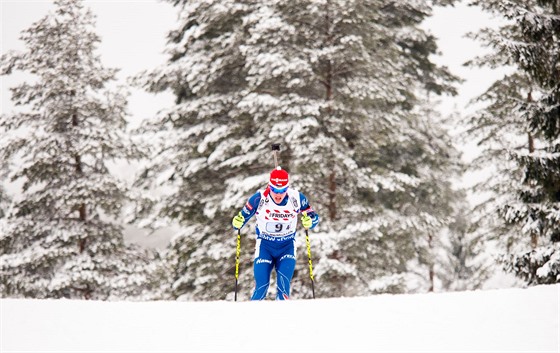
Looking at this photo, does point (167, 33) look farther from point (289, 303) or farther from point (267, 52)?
point (289, 303)

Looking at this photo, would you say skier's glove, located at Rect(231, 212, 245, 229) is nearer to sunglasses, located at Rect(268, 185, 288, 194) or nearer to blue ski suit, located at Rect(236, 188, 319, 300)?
blue ski suit, located at Rect(236, 188, 319, 300)

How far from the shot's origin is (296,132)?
35.3 ft

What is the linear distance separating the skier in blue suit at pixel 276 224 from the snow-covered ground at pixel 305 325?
2010 mm

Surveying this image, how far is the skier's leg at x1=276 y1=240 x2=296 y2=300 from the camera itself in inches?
293

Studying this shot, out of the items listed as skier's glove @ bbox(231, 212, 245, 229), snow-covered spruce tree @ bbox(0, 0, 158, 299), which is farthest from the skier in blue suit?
snow-covered spruce tree @ bbox(0, 0, 158, 299)

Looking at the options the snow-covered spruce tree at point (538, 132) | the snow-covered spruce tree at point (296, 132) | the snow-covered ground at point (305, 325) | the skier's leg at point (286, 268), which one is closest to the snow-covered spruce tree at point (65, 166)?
the snow-covered spruce tree at point (296, 132)

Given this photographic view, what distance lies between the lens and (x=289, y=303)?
5.43 m

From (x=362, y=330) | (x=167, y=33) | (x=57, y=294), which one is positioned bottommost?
(x=362, y=330)

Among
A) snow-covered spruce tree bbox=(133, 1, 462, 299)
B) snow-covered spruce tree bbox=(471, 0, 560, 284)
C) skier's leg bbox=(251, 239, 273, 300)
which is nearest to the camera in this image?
skier's leg bbox=(251, 239, 273, 300)

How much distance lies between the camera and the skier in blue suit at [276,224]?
24.0 feet

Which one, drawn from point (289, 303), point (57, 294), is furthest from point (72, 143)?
point (289, 303)

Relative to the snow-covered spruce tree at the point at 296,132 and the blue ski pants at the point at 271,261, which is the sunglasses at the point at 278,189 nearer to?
the blue ski pants at the point at 271,261

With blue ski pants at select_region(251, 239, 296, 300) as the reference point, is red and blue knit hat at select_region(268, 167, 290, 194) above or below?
above

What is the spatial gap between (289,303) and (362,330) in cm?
112
